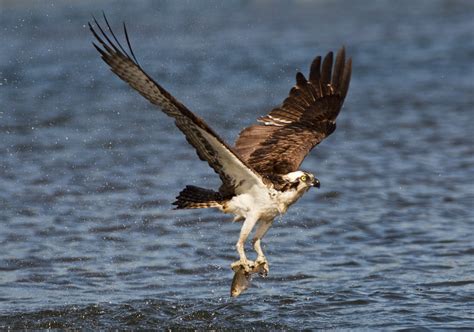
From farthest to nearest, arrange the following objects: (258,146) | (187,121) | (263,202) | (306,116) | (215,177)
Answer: (215,177) < (306,116) < (258,146) < (263,202) < (187,121)

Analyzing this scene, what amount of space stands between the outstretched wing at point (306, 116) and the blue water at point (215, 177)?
3.67 ft

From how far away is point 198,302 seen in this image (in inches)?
310

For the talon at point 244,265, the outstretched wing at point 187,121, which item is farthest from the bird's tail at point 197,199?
the talon at point 244,265

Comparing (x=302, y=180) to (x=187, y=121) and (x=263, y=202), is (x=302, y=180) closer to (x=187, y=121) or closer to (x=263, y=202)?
(x=263, y=202)

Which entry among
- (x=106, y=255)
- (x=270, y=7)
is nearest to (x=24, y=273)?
(x=106, y=255)

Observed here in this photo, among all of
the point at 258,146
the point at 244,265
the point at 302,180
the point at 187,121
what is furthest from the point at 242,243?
the point at 258,146

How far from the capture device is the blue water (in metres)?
7.88

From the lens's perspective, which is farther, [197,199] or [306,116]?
[306,116]

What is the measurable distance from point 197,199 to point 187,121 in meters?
0.81

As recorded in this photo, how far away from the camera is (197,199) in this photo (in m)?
6.91

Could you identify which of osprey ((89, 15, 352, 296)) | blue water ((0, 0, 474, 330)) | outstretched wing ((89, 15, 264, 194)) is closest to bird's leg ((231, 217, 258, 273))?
osprey ((89, 15, 352, 296))

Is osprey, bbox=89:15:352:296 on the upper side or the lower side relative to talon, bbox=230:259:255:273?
upper

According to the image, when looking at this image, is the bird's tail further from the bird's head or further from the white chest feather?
the bird's head

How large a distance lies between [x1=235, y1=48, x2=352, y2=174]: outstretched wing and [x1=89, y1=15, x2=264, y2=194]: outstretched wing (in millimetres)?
1021
